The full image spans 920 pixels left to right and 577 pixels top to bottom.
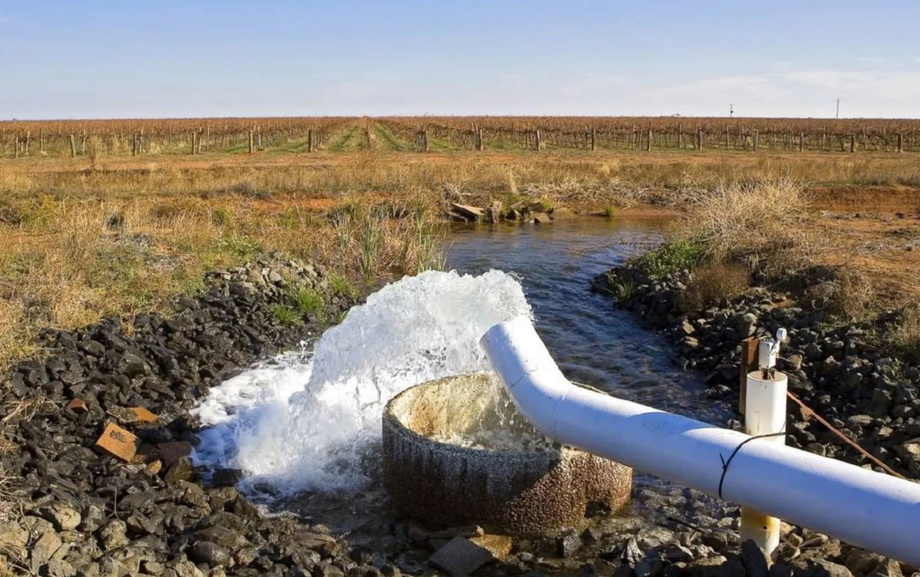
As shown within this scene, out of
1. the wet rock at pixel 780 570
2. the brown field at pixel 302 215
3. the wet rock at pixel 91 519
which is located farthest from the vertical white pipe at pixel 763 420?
the brown field at pixel 302 215

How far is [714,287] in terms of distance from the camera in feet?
45.1

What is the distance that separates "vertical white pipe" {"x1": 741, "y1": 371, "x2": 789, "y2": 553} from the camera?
4.88 meters

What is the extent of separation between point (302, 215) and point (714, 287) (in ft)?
35.4

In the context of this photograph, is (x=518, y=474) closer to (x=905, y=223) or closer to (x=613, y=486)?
(x=613, y=486)

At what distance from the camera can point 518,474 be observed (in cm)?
633

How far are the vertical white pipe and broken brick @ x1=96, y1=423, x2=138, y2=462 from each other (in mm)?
5464

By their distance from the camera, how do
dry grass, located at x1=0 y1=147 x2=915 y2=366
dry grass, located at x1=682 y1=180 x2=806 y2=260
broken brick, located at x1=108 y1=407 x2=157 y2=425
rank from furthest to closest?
dry grass, located at x1=682 y1=180 x2=806 y2=260 → dry grass, located at x1=0 y1=147 x2=915 y2=366 → broken brick, located at x1=108 y1=407 x2=157 y2=425

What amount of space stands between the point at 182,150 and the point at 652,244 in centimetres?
4077

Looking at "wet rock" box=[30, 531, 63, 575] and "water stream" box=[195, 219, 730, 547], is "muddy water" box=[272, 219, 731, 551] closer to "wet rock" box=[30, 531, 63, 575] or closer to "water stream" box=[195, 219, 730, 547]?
"water stream" box=[195, 219, 730, 547]

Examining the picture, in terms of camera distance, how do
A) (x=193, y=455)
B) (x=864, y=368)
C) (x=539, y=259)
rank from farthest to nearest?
(x=539, y=259)
(x=864, y=368)
(x=193, y=455)

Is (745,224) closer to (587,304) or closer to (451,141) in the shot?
(587,304)

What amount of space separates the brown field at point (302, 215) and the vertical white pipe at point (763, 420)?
7.44m

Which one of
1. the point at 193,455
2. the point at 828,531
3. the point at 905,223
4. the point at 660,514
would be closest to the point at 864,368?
the point at 660,514

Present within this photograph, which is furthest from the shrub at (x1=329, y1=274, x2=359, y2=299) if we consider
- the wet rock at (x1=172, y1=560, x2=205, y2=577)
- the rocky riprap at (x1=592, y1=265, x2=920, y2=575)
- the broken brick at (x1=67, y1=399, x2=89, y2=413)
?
the wet rock at (x1=172, y1=560, x2=205, y2=577)
